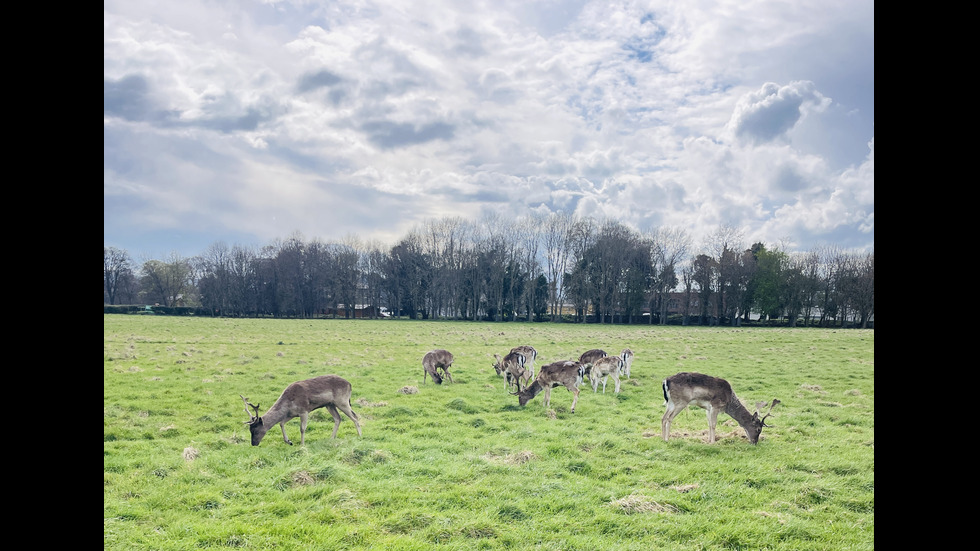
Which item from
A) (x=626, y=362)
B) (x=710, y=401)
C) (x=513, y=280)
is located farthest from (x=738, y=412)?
(x=513, y=280)

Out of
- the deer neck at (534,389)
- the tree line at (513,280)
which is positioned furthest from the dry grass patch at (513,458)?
the tree line at (513,280)

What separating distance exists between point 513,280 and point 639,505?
215 ft

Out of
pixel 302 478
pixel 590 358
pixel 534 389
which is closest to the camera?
pixel 302 478

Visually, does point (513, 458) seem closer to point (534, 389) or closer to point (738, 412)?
point (738, 412)

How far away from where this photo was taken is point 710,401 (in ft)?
32.9

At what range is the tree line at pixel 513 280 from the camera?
64812 millimetres

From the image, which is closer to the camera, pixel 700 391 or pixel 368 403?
pixel 700 391

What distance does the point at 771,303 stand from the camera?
64062 millimetres

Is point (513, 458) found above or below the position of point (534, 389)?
below

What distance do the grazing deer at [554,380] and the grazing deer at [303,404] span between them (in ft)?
16.3

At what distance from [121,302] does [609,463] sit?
76144 millimetres

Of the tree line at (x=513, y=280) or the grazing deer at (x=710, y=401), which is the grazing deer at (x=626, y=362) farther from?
the tree line at (x=513, y=280)
